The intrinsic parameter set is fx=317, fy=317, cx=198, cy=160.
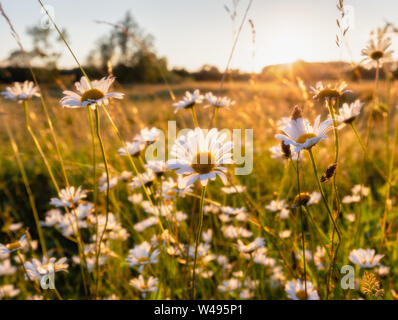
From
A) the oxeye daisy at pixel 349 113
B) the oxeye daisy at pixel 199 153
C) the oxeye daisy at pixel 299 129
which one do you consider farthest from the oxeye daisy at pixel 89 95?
the oxeye daisy at pixel 349 113

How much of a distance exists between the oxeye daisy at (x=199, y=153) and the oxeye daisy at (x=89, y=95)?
227 mm

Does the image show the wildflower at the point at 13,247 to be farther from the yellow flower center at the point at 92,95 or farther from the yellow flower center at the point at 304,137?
the yellow flower center at the point at 304,137

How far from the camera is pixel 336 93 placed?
0.94m

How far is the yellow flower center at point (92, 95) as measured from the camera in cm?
90

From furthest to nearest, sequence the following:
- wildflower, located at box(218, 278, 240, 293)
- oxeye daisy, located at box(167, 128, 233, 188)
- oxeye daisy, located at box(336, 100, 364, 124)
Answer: wildflower, located at box(218, 278, 240, 293) < oxeye daisy, located at box(336, 100, 364, 124) < oxeye daisy, located at box(167, 128, 233, 188)

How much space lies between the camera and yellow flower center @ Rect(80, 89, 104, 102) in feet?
2.95

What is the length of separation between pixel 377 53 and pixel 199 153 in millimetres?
969

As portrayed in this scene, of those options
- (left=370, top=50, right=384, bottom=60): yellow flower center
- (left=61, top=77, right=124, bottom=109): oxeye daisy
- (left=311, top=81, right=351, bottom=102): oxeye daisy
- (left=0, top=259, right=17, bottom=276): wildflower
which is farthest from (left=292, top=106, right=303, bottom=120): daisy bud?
(left=0, top=259, right=17, bottom=276): wildflower

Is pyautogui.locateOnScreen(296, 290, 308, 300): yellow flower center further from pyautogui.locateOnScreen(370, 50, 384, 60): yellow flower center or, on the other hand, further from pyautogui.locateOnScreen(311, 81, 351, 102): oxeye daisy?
pyautogui.locateOnScreen(370, 50, 384, 60): yellow flower center

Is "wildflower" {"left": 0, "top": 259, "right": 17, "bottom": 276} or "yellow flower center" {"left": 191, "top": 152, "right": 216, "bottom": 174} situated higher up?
"yellow flower center" {"left": 191, "top": 152, "right": 216, "bottom": 174}

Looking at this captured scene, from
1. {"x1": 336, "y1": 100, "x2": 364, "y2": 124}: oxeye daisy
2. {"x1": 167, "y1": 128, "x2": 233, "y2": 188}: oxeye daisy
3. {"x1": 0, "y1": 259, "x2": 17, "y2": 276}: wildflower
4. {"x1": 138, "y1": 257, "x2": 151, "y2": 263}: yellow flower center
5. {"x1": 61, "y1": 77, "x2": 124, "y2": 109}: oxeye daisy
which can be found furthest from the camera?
{"x1": 0, "y1": 259, "x2": 17, "y2": 276}: wildflower

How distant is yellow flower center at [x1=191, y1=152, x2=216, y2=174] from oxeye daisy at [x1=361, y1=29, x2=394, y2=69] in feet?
2.91

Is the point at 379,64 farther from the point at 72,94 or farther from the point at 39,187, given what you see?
the point at 39,187
